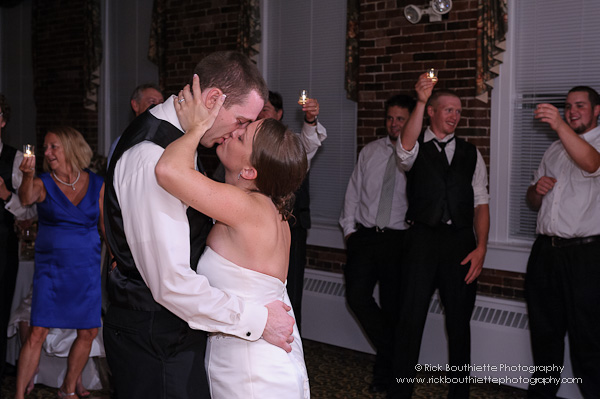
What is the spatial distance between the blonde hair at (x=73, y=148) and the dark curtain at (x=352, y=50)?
223 cm

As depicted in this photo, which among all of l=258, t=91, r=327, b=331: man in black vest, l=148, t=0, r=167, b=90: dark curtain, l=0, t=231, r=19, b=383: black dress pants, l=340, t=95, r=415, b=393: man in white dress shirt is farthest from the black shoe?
l=148, t=0, r=167, b=90: dark curtain

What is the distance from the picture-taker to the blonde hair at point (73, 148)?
13.6ft

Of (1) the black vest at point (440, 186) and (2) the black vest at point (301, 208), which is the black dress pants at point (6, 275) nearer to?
(2) the black vest at point (301, 208)

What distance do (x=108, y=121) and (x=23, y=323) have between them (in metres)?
3.47

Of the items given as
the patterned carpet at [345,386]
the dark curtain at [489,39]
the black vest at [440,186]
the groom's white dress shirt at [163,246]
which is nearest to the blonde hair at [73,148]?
the patterned carpet at [345,386]

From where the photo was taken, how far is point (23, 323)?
14.9 ft

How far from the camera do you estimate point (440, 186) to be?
4.10m

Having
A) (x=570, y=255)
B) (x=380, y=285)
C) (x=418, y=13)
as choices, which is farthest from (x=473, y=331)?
(x=418, y=13)

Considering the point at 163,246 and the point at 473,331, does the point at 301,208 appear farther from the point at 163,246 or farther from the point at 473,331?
the point at 163,246

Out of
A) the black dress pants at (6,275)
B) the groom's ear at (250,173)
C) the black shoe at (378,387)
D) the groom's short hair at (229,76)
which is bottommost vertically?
the black shoe at (378,387)

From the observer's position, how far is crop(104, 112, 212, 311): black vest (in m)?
1.93

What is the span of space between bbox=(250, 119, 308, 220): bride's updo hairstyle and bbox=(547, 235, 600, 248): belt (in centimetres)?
245

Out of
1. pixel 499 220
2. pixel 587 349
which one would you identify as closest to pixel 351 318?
pixel 499 220

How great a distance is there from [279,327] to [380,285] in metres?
2.80
